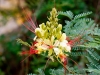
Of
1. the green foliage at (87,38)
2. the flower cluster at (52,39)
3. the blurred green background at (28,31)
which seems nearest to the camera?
the flower cluster at (52,39)

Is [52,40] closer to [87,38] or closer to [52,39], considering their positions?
[52,39]

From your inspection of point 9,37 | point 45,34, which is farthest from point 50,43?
point 9,37

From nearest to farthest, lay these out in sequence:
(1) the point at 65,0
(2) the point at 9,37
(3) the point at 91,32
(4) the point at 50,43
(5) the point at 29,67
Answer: (4) the point at 50,43
(3) the point at 91,32
(1) the point at 65,0
(5) the point at 29,67
(2) the point at 9,37

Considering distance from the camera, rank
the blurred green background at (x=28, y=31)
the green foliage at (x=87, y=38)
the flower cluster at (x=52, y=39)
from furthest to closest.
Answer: the blurred green background at (x=28, y=31), the green foliage at (x=87, y=38), the flower cluster at (x=52, y=39)

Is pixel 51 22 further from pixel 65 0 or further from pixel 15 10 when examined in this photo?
pixel 15 10

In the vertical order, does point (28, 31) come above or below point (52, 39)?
above

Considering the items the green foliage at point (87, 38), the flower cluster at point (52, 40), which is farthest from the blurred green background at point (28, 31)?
the flower cluster at point (52, 40)

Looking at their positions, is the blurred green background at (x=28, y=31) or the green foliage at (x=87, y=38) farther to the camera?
the blurred green background at (x=28, y=31)

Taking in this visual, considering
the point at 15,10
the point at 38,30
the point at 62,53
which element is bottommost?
the point at 62,53

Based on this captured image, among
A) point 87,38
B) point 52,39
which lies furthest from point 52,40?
point 87,38

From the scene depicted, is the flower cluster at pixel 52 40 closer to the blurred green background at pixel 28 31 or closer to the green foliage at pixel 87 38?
the green foliage at pixel 87 38

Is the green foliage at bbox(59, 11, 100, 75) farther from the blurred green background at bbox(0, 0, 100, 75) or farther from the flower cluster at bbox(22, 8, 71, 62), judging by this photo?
the blurred green background at bbox(0, 0, 100, 75)
